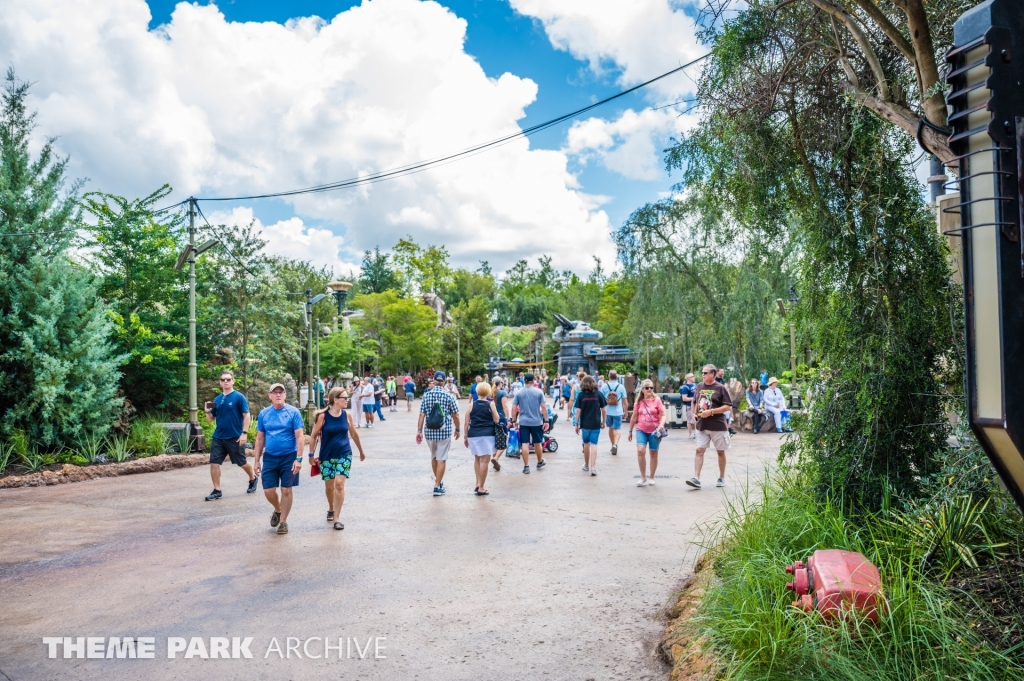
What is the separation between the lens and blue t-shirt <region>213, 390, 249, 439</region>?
10.2 metres

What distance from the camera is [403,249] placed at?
75312mm

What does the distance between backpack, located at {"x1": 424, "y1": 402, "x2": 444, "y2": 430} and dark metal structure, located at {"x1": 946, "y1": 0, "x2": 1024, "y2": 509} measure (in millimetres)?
7854

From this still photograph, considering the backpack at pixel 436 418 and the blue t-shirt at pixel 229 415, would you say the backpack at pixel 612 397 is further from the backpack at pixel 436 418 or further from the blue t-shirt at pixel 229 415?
the blue t-shirt at pixel 229 415

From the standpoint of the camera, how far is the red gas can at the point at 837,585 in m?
3.36

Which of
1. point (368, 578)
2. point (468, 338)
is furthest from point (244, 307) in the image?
point (468, 338)

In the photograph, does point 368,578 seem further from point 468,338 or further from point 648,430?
point 468,338

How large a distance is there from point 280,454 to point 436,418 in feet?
8.47

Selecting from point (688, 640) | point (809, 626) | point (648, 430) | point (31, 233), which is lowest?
point (688, 640)

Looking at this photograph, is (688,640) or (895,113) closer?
(688,640)

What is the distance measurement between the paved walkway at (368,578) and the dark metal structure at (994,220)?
2573 mm

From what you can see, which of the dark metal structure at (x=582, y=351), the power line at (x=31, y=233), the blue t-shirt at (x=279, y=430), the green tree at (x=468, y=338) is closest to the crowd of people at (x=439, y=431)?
the blue t-shirt at (x=279, y=430)

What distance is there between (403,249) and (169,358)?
59.1m

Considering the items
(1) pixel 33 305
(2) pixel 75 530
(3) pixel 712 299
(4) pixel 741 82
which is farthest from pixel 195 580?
(3) pixel 712 299

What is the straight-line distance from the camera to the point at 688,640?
414cm
